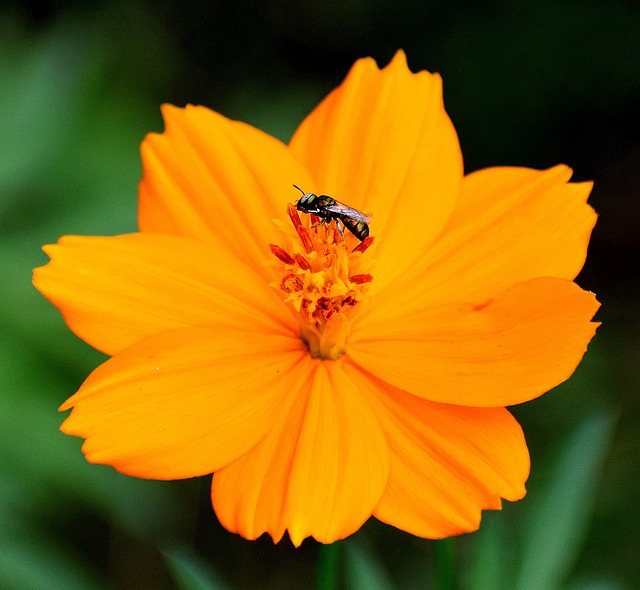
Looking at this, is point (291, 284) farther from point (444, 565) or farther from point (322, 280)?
point (444, 565)

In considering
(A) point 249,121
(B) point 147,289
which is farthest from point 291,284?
(A) point 249,121

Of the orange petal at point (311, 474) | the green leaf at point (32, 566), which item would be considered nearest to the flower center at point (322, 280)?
the orange petal at point (311, 474)

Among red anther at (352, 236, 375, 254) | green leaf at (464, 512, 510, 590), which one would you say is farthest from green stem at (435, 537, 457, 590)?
red anther at (352, 236, 375, 254)

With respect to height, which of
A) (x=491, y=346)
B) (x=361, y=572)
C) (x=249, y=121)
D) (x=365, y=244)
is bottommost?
(x=361, y=572)

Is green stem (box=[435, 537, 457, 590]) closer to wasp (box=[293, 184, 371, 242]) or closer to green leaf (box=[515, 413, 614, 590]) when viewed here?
green leaf (box=[515, 413, 614, 590])

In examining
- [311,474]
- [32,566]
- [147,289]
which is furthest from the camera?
[32,566]
